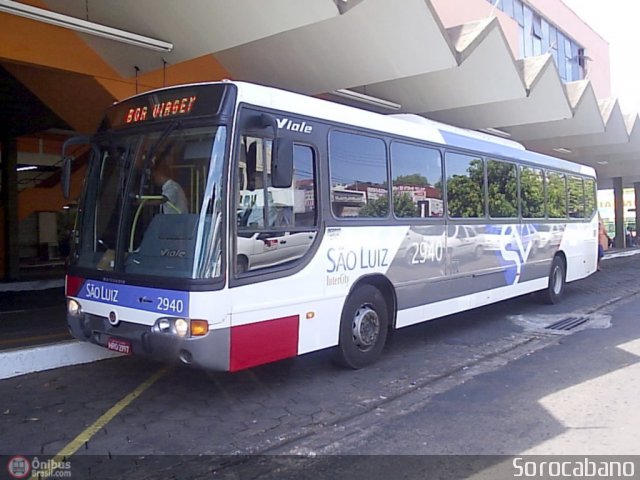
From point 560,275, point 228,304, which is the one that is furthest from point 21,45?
point 560,275

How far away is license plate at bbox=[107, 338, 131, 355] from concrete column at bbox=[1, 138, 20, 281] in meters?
11.9

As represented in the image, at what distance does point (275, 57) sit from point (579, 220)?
287 inches

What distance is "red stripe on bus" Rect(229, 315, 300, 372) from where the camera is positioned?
5.11 meters

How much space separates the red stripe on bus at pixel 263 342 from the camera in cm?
511

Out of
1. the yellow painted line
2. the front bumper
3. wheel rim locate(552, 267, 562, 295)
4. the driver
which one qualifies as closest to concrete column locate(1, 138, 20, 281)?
the yellow painted line

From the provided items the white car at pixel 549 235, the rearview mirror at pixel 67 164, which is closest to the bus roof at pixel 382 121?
the white car at pixel 549 235

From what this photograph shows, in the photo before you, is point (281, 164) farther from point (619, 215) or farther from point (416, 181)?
point (619, 215)

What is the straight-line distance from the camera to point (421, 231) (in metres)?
7.50

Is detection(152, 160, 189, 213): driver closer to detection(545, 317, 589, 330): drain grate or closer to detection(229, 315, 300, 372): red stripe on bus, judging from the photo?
detection(229, 315, 300, 372): red stripe on bus

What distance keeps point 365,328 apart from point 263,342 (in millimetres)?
1685

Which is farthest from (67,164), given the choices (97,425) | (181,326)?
(97,425)

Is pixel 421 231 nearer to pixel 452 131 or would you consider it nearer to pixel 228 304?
pixel 452 131

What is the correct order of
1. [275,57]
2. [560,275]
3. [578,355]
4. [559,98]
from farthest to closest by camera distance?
[559,98] → [560,275] → [275,57] → [578,355]

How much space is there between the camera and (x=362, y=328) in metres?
6.63
